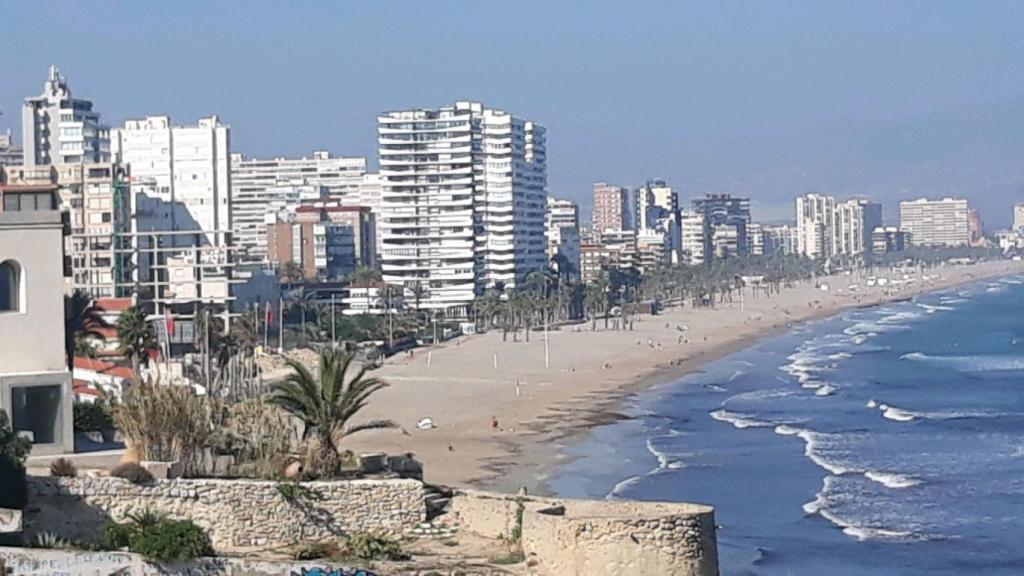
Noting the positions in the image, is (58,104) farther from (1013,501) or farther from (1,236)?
(1,236)

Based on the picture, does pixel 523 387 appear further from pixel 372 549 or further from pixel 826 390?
pixel 372 549

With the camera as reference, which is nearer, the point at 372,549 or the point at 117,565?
the point at 117,565

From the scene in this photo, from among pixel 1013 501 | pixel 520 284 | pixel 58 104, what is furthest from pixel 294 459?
pixel 520 284

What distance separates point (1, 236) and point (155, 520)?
4.18 m

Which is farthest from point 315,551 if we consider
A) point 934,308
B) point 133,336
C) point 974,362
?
point 934,308

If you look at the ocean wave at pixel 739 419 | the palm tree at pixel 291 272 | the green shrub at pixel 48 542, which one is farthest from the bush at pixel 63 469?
the palm tree at pixel 291 272

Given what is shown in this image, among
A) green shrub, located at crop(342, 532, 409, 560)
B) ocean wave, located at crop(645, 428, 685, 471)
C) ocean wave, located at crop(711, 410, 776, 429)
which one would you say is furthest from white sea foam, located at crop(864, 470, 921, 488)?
green shrub, located at crop(342, 532, 409, 560)

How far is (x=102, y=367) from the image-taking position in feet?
134

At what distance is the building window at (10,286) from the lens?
19781 millimetres

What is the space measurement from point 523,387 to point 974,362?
25439 mm

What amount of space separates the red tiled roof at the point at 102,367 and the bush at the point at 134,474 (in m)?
19.8

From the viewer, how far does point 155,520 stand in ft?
57.6

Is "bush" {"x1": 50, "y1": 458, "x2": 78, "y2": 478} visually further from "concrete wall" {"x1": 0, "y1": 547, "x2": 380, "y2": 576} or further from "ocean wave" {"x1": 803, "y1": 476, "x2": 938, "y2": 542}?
"ocean wave" {"x1": 803, "y1": 476, "x2": 938, "y2": 542}

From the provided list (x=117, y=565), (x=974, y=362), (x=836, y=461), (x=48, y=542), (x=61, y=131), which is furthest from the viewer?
(x=61, y=131)
